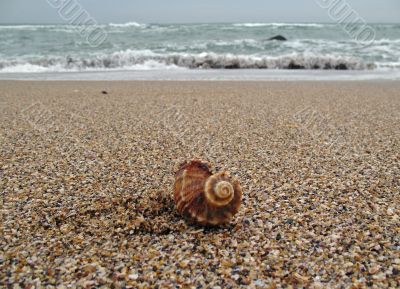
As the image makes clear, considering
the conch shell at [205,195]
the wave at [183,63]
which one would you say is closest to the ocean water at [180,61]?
the wave at [183,63]

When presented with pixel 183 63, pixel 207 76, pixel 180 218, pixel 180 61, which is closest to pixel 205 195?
pixel 180 218

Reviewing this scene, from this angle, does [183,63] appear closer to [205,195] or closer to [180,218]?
[180,218]

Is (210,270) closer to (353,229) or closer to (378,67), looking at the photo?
(353,229)

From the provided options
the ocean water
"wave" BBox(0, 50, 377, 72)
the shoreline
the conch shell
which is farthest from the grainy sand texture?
"wave" BBox(0, 50, 377, 72)

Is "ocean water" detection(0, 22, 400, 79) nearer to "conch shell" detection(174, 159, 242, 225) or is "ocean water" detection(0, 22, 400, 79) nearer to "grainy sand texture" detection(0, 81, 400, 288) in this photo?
"grainy sand texture" detection(0, 81, 400, 288)

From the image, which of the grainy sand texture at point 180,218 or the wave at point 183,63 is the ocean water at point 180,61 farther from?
the grainy sand texture at point 180,218

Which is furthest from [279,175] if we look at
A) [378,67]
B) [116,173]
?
[378,67]
